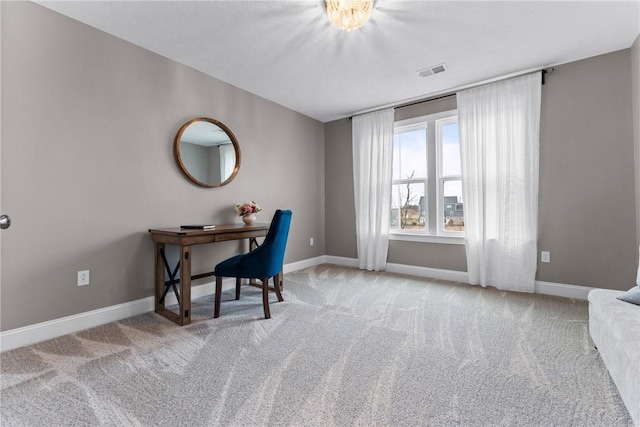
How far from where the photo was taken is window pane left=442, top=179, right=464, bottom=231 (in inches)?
147

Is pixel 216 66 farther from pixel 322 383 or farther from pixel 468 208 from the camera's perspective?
pixel 468 208

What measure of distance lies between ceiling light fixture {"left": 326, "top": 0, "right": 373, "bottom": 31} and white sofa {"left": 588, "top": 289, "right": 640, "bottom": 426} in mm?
2356

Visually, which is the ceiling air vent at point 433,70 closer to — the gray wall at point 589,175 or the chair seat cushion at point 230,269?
the gray wall at point 589,175

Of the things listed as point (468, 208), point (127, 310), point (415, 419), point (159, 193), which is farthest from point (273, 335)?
point (468, 208)

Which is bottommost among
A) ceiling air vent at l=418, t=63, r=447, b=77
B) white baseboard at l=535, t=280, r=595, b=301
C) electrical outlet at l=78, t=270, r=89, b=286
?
white baseboard at l=535, t=280, r=595, b=301

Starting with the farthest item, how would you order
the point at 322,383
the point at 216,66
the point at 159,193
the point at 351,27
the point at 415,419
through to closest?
the point at 216,66 → the point at 159,193 → the point at 351,27 → the point at 322,383 → the point at 415,419

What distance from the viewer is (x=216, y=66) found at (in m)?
3.01

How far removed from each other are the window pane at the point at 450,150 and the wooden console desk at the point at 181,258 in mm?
2654

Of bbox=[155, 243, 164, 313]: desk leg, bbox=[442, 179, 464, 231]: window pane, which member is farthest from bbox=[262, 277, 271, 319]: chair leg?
bbox=[442, 179, 464, 231]: window pane

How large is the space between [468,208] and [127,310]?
375cm

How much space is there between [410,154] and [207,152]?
2.74 meters

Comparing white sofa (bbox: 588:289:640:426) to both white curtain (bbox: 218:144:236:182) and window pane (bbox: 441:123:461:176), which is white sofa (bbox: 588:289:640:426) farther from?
white curtain (bbox: 218:144:236:182)

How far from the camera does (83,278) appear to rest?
230cm

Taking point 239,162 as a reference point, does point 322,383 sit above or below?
below
